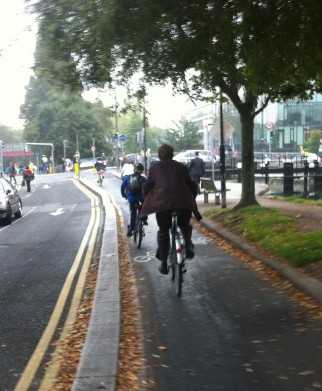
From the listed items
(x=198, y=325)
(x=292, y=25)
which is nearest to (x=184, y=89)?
(x=292, y=25)

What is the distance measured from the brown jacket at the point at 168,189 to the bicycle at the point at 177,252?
186 mm

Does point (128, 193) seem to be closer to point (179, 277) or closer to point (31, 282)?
point (31, 282)

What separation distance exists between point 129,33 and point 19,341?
148 inches

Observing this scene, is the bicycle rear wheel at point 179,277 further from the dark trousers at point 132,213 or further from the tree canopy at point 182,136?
the tree canopy at point 182,136

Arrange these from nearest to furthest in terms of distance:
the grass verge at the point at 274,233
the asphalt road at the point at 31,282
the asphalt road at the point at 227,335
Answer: the asphalt road at the point at 227,335
the asphalt road at the point at 31,282
the grass verge at the point at 274,233

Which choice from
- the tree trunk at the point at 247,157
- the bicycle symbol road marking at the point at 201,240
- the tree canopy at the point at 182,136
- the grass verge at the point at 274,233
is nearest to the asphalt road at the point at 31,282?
the bicycle symbol road marking at the point at 201,240

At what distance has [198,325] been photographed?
5457mm

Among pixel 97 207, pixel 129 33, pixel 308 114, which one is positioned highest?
pixel 308 114

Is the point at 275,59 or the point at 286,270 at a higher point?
the point at 275,59

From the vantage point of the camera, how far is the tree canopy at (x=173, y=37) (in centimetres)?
624

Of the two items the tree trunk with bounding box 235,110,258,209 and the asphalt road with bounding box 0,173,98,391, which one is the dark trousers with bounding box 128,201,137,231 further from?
the tree trunk with bounding box 235,110,258,209

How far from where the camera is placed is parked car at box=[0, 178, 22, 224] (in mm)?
17203

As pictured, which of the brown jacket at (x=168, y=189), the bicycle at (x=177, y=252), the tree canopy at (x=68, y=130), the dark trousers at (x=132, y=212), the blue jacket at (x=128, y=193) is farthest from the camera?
the tree canopy at (x=68, y=130)

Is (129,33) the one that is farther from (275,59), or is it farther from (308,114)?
(308,114)
